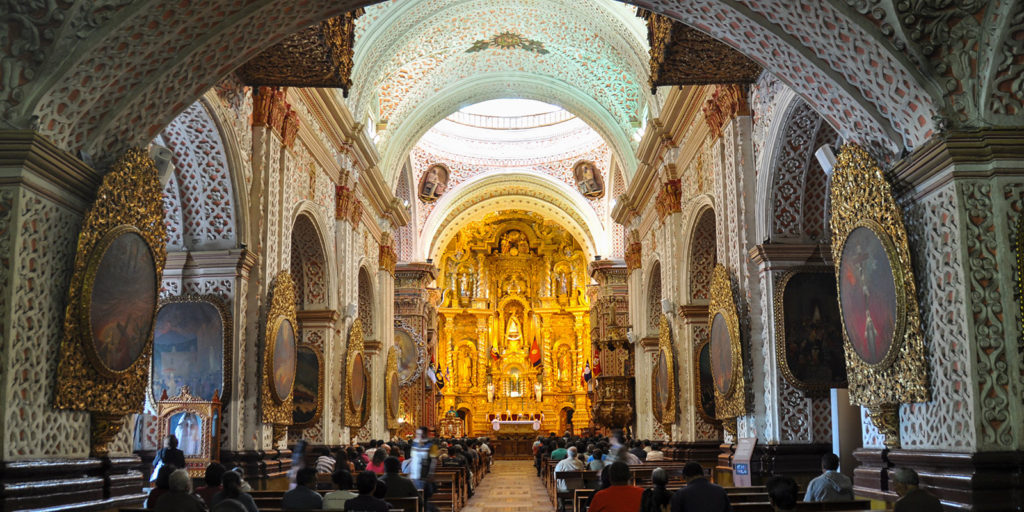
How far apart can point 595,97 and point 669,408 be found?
7918 mm

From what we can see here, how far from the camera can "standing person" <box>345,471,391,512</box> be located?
5.25 metres

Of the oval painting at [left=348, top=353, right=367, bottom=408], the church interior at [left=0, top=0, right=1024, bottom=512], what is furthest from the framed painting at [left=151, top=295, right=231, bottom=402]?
the oval painting at [left=348, top=353, right=367, bottom=408]

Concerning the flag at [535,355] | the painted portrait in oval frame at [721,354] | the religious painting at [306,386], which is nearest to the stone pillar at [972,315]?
the painted portrait in oval frame at [721,354]

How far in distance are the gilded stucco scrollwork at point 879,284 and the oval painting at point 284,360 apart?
749cm

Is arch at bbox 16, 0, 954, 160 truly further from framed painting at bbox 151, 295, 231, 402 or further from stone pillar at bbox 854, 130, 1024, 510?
framed painting at bbox 151, 295, 231, 402

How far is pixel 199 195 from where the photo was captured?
11008mm

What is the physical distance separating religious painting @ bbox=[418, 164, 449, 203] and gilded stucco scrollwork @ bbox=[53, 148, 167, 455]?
22059 millimetres

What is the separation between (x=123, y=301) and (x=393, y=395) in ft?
54.6

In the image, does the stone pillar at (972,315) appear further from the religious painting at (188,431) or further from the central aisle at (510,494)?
the central aisle at (510,494)

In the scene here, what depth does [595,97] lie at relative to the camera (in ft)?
68.1

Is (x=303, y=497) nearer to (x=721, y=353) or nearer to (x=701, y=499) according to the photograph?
(x=701, y=499)

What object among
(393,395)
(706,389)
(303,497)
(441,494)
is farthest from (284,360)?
(393,395)

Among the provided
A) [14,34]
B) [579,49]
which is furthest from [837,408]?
[579,49]

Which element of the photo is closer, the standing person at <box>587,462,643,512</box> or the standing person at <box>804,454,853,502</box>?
the standing person at <box>587,462,643,512</box>
